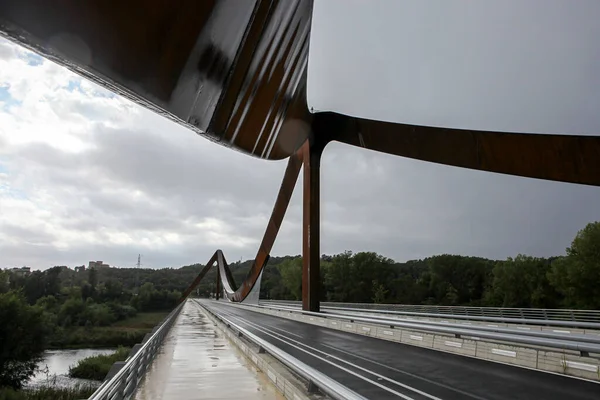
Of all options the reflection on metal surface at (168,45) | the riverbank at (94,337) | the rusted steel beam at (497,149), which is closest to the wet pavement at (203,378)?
the reflection on metal surface at (168,45)

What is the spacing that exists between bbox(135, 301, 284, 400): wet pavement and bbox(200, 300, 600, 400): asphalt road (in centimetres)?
124

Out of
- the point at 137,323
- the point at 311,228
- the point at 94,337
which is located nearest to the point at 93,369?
the point at 311,228

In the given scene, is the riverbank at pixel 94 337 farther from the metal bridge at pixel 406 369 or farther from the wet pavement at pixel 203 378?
the metal bridge at pixel 406 369

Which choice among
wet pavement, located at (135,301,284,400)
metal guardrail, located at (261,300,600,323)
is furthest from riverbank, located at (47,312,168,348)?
wet pavement, located at (135,301,284,400)

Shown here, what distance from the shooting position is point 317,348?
→ 1159cm

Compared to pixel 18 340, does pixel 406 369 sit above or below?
above

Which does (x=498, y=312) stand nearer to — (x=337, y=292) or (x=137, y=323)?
(x=137, y=323)

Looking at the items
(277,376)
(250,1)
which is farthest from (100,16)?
(277,376)

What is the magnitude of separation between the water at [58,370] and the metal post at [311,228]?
42.8 ft

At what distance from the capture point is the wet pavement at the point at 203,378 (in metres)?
6.32

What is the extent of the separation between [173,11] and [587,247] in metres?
44.0

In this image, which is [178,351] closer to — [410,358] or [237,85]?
[410,358]

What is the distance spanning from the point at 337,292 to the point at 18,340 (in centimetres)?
5262

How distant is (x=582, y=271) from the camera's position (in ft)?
126
